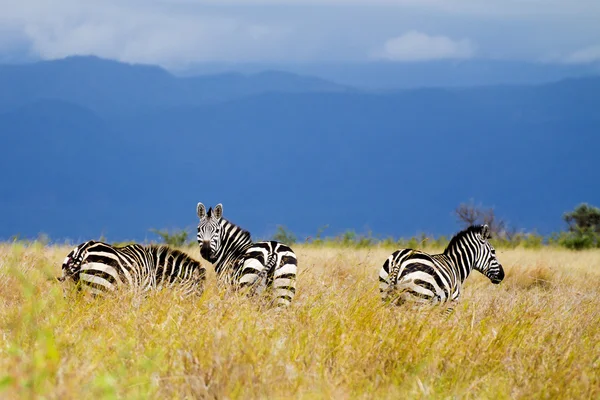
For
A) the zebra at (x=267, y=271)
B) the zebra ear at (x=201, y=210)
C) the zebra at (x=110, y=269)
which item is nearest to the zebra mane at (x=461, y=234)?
A: the zebra at (x=267, y=271)

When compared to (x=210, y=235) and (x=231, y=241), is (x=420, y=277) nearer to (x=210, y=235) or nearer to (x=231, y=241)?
(x=231, y=241)

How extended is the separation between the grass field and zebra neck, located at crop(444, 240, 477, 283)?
8.41 ft

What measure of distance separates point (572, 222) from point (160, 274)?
2887cm

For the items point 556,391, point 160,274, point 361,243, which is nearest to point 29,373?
point 556,391

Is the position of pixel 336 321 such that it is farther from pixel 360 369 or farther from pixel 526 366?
pixel 526 366

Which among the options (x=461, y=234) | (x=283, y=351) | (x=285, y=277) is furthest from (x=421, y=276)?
(x=283, y=351)

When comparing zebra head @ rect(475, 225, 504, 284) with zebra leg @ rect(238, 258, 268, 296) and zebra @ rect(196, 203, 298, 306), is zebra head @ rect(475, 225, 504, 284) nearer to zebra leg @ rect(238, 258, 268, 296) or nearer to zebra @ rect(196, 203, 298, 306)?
zebra @ rect(196, 203, 298, 306)

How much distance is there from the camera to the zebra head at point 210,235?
10922 millimetres

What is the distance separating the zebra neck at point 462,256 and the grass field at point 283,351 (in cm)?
256

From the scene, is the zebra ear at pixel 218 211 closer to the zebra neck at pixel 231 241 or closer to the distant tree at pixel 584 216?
the zebra neck at pixel 231 241

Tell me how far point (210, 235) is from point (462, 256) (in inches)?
143

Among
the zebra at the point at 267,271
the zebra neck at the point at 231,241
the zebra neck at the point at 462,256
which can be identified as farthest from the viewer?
the zebra neck at the point at 231,241

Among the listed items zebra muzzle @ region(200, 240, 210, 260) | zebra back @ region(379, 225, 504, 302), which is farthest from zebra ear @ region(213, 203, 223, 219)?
zebra back @ region(379, 225, 504, 302)

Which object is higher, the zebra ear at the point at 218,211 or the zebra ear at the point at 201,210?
the zebra ear at the point at 201,210
